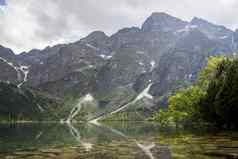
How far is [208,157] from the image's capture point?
27438 millimetres

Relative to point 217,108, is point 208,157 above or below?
below

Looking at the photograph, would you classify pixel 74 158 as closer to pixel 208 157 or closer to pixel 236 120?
pixel 208 157

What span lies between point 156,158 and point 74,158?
728cm

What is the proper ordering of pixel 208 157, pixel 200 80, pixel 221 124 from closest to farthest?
pixel 208 157, pixel 221 124, pixel 200 80

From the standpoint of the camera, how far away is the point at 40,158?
30219 mm

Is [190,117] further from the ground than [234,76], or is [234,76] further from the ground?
[234,76]

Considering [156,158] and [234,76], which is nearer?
[156,158]

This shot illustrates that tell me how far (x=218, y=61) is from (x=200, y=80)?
42.8 ft

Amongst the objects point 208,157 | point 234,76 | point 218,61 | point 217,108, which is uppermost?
point 218,61

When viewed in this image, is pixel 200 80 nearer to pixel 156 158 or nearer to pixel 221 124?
pixel 221 124

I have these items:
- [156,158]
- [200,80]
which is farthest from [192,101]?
[156,158]

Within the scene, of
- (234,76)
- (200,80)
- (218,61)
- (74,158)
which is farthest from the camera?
(200,80)

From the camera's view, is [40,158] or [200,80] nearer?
[40,158]

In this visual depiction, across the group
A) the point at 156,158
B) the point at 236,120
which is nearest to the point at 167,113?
the point at 236,120
